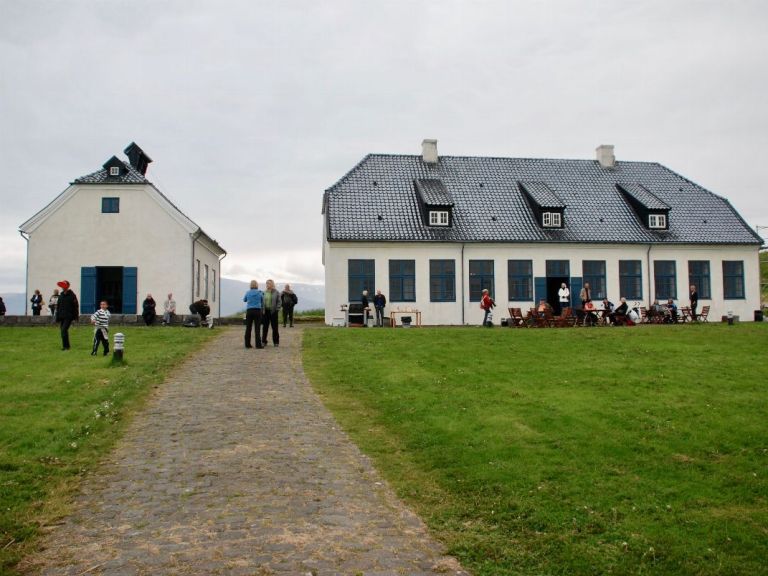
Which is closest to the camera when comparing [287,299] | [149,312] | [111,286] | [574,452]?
[574,452]

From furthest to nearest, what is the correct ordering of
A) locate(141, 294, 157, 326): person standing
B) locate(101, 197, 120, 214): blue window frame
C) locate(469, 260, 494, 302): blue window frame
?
1. locate(469, 260, 494, 302): blue window frame
2. locate(101, 197, 120, 214): blue window frame
3. locate(141, 294, 157, 326): person standing

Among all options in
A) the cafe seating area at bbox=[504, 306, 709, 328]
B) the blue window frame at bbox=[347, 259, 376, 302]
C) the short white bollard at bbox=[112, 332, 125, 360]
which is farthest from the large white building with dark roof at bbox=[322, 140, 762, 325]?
the short white bollard at bbox=[112, 332, 125, 360]

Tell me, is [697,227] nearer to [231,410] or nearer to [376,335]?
[376,335]

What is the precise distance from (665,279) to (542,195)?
687cm

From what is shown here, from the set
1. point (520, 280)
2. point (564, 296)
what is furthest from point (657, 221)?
point (520, 280)

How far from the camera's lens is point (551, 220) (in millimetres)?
33844

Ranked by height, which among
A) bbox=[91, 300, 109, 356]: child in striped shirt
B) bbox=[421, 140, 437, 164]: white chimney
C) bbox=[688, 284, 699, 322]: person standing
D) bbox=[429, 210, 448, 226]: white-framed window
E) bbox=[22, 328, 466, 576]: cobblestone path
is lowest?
bbox=[22, 328, 466, 576]: cobblestone path

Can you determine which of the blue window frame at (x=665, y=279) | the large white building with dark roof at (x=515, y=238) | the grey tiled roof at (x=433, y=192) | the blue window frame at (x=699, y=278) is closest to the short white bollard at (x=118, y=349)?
the large white building with dark roof at (x=515, y=238)

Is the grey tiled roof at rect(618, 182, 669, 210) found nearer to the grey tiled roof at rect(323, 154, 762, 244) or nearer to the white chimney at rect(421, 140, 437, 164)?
the grey tiled roof at rect(323, 154, 762, 244)

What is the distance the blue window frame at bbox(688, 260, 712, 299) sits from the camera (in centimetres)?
3469

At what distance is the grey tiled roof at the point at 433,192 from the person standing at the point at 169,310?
1165cm

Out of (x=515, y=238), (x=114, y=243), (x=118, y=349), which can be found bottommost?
(x=118, y=349)

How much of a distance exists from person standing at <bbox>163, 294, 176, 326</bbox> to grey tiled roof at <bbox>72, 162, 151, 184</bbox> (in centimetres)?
549

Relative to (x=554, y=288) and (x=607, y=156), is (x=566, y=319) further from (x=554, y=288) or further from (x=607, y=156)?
(x=607, y=156)
